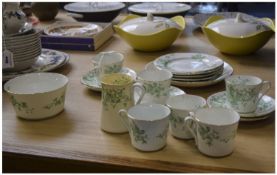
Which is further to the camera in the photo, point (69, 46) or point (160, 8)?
point (160, 8)

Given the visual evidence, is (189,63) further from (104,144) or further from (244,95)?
(104,144)

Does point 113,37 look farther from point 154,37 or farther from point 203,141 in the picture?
point 203,141

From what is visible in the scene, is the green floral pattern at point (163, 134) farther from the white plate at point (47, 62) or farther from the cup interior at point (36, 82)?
the white plate at point (47, 62)

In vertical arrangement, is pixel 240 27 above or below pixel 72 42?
above

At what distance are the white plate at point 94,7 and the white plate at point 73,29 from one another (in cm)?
13

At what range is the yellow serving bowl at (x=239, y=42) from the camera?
49.2 inches

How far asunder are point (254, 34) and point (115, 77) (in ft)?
1.86

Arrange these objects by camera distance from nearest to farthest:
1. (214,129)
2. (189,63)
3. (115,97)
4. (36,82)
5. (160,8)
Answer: (214,129) → (115,97) → (36,82) → (189,63) → (160,8)

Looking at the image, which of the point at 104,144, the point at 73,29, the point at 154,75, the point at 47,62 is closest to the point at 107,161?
the point at 104,144

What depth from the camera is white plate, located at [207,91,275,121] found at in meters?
0.87

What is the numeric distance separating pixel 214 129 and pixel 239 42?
597 mm

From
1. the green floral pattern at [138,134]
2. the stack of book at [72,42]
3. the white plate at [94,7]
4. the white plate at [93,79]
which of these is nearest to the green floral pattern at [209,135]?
the green floral pattern at [138,134]

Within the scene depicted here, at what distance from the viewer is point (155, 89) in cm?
92

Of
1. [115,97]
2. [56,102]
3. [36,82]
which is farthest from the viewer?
[36,82]
